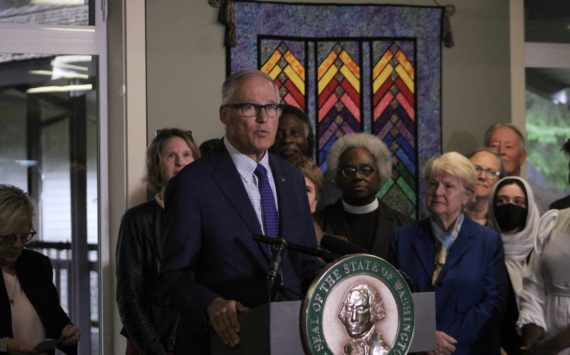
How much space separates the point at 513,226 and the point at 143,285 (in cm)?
156

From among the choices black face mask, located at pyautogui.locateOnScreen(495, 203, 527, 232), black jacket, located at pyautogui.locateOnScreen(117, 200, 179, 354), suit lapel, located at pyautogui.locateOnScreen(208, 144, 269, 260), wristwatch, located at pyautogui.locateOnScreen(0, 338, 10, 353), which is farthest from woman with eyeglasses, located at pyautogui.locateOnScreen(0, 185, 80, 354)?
black face mask, located at pyautogui.locateOnScreen(495, 203, 527, 232)

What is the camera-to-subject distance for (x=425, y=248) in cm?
403

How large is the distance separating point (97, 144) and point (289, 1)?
1.28 meters

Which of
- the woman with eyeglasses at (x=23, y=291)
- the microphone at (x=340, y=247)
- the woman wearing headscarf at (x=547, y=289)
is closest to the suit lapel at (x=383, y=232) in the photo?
the woman wearing headscarf at (x=547, y=289)

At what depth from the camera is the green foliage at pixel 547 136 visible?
6.27 meters

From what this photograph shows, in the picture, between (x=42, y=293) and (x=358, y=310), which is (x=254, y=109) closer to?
(x=358, y=310)

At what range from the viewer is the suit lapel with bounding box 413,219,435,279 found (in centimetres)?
400

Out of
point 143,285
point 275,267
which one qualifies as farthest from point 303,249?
point 143,285

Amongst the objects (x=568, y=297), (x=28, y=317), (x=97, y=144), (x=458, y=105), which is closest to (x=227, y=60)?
(x=97, y=144)

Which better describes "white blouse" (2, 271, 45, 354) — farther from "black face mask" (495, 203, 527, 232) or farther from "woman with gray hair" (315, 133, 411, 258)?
"black face mask" (495, 203, 527, 232)

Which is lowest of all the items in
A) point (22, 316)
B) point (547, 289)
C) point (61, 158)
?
point (22, 316)

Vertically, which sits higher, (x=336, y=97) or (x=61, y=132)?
(x=336, y=97)

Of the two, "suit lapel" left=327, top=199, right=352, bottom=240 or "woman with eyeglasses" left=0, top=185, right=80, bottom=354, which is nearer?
"woman with eyeglasses" left=0, top=185, right=80, bottom=354

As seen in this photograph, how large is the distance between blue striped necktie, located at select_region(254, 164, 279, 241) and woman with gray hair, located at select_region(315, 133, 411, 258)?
1735mm
